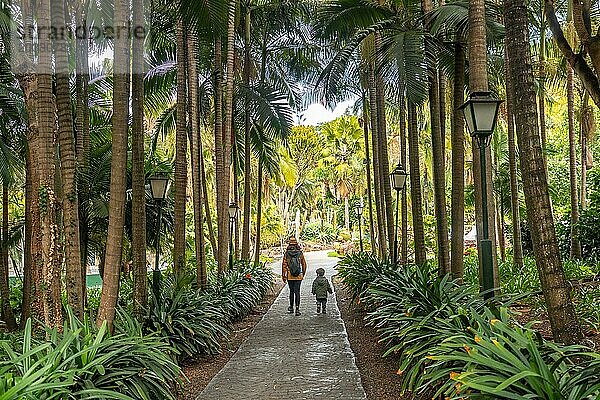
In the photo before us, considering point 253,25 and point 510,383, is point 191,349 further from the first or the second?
point 253,25

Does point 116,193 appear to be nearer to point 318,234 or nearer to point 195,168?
point 195,168

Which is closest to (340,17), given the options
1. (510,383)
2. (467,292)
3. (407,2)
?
(407,2)

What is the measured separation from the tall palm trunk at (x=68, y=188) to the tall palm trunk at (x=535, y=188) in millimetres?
4565

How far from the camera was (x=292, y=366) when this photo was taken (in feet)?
27.3

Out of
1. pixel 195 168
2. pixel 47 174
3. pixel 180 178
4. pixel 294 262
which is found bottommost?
pixel 294 262

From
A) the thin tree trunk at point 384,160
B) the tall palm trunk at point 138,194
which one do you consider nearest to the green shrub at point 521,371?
the tall palm trunk at point 138,194

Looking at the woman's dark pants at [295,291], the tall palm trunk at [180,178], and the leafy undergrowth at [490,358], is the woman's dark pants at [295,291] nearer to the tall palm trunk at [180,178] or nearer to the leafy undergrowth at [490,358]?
the tall palm trunk at [180,178]

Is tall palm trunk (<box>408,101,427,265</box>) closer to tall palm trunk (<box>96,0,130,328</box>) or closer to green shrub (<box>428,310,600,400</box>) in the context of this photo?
tall palm trunk (<box>96,0,130,328</box>)

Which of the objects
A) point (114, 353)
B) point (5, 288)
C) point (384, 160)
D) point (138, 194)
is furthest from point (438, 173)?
point (5, 288)

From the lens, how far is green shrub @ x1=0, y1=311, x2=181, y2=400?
3984mm

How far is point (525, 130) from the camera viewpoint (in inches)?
212

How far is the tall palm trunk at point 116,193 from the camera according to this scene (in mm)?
6879

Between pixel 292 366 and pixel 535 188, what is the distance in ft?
14.2

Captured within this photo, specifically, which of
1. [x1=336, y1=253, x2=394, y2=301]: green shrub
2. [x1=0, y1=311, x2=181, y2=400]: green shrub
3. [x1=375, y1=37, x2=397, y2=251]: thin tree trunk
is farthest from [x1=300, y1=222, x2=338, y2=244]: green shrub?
[x1=0, y1=311, x2=181, y2=400]: green shrub
